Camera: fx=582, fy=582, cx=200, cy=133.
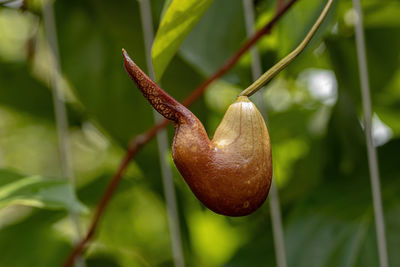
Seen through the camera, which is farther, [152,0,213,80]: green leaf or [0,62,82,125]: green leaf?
[0,62,82,125]: green leaf

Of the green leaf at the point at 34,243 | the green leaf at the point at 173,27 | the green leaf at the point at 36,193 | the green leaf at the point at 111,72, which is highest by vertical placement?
the green leaf at the point at 111,72

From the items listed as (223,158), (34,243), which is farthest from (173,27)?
(34,243)

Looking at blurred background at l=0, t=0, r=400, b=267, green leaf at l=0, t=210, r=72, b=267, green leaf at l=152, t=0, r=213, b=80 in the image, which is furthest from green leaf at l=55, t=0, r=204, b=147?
green leaf at l=152, t=0, r=213, b=80

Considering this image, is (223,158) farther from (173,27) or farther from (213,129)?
(213,129)

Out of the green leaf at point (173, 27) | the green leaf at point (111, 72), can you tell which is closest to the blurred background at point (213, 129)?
the green leaf at point (111, 72)

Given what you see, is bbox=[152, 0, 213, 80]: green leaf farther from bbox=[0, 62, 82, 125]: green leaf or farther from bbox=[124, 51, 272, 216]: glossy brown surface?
bbox=[0, 62, 82, 125]: green leaf

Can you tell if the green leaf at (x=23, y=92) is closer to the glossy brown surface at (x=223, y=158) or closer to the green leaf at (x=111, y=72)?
the green leaf at (x=111, y=72)
